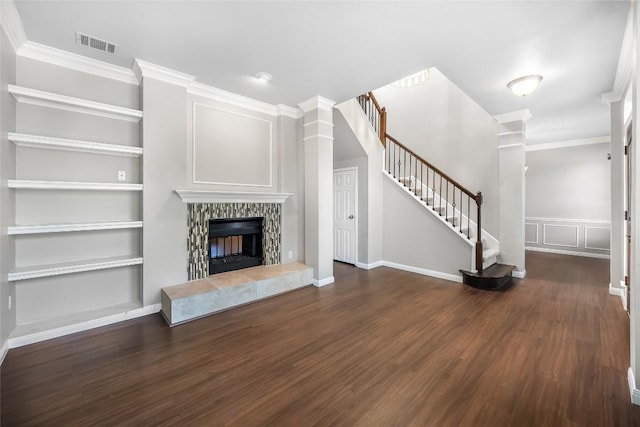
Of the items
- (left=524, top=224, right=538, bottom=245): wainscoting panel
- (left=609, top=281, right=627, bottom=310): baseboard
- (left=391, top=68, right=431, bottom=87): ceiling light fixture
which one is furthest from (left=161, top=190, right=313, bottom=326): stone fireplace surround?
(left=524, top=224, right=538, bottom=245): wainscoting panel

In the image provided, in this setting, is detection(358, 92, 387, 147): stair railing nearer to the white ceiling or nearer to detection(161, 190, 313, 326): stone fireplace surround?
the white ceiling

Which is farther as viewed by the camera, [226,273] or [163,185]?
[226,273]

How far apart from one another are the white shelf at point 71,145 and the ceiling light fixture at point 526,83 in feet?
14.5

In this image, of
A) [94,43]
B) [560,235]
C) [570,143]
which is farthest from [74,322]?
[570,143]

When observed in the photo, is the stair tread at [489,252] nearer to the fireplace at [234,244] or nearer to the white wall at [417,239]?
the white wall at [417,239]

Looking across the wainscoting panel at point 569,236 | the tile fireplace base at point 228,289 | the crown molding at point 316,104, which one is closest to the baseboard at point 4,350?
the tile fireplace base at point 228,289

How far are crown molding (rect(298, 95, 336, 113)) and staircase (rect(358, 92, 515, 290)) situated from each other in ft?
4.69

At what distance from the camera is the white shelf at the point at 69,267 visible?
244 cm

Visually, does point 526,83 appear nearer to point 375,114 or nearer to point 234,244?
point 375,114

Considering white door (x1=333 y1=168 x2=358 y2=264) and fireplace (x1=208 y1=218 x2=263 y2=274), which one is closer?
fireplace (x1=208 y1=218 x2=263 y2=274)

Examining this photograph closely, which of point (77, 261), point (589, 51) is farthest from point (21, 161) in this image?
point (589, 51)

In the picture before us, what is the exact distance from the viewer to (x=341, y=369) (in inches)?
84.7

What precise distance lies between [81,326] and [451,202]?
6.12 m

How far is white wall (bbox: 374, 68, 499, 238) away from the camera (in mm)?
5344
